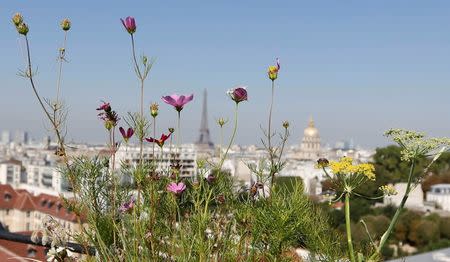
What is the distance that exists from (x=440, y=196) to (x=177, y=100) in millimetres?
31735

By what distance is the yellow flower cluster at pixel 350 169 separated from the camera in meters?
1.36

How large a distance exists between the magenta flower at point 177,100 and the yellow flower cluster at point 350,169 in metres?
0.39

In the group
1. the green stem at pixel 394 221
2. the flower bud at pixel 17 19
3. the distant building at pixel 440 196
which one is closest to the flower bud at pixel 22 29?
the flower bud at pixel 17 19

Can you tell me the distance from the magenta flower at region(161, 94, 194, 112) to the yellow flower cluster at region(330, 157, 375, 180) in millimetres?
388

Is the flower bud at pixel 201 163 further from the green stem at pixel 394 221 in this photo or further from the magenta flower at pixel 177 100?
the green stem at pixel 394 221

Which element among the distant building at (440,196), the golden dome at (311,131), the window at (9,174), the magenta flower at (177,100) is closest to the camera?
the magenta flower at (177,100)

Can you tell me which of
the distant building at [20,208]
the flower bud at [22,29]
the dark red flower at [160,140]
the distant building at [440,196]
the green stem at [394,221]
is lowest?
the distant building at [20,208]

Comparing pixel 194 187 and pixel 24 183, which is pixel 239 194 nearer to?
pixel 194 187

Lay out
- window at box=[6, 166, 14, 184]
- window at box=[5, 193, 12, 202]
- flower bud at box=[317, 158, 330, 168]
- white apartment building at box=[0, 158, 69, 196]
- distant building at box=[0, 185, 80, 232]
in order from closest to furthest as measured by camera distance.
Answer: flower bud at box=[317, 158, 330, 168] → distant building at box=[0, 185, 80, 232] → window at box=[5, 193, 12, 202] → white apartment building at box=[0, 158, 69, 196] → window at box=[6, 166, 14, 184]

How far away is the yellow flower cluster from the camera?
4.47ft

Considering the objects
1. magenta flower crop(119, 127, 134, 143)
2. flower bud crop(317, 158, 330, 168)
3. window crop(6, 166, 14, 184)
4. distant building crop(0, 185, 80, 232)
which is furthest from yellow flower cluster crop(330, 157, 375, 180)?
window crop(6, 166, 14, 184)

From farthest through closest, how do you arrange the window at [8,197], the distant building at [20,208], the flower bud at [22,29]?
the window at [8,197], the distant building at [20,208], the flower bud at [22,29]

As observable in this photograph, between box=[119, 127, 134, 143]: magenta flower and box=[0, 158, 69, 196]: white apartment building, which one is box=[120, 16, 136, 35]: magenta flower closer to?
box=[119, 127, 134, 143]: magenta flower

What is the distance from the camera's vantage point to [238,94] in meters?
1.39
